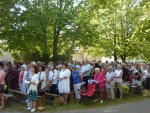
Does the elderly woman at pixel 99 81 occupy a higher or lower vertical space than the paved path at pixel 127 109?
higher

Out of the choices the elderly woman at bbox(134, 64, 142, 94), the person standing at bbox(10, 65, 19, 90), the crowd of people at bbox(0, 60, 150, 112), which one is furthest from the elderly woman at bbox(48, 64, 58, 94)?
the elderly woman at bbox(134, 64, 142, 94)

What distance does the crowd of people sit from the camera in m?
10.6

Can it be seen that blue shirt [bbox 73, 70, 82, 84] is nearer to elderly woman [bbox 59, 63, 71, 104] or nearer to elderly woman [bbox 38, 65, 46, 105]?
elderly woman [bbox 59, 63, 71, 104]

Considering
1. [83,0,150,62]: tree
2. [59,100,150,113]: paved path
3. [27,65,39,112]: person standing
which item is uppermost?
[83,0,150,62]: tree

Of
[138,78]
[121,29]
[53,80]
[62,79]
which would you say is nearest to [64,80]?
[62,79]

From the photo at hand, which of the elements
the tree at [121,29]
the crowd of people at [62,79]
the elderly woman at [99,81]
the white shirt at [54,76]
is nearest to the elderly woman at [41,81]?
the crowd of people at [62,79]

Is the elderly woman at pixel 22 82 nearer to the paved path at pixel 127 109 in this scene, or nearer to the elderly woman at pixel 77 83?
the elderly woman at pixel 77 83

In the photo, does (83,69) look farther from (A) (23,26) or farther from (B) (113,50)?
(B) (113,50)

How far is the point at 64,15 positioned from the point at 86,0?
4488mm

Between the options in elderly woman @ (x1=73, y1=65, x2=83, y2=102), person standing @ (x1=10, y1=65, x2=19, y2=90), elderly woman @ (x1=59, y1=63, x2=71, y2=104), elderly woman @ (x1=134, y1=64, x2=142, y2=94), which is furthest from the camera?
elderly woman @ (x1=134, y1=64, x2=142, y2=94)

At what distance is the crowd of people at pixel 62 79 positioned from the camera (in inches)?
418

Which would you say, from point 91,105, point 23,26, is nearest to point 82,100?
point 91,105

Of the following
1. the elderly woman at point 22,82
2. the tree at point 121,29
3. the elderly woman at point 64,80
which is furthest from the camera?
the tree at point 121,29

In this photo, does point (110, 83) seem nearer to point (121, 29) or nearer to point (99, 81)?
point (99, 81)
